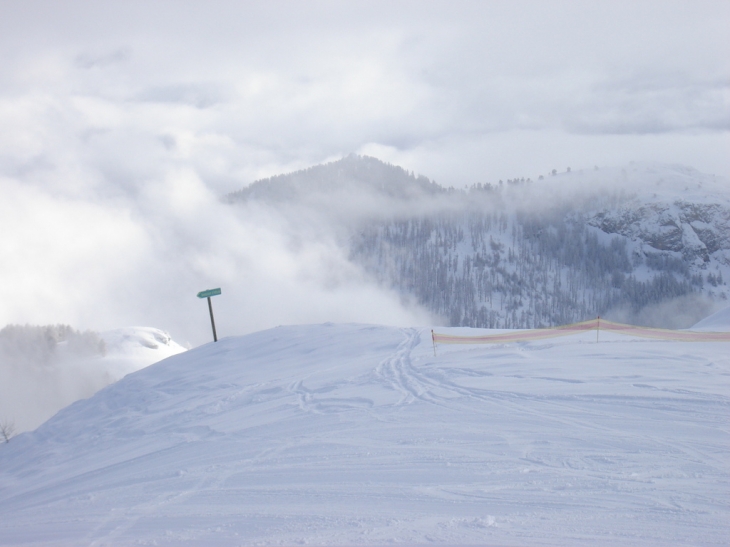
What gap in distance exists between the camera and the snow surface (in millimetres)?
6492

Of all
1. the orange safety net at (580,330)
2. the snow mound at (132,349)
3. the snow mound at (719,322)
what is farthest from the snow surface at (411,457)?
the snow mound at (132,349)

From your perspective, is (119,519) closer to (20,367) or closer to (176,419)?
(176,419)

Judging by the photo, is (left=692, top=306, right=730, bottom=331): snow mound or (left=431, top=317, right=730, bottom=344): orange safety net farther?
(left=692, top=306, right=730, bottom=331): snow mound

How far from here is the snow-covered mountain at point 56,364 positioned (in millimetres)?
101000

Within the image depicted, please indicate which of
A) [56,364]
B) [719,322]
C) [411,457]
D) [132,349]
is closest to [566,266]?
[132,349]

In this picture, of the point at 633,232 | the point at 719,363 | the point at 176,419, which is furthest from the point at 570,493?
the point at 633,232

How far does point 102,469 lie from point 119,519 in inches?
156

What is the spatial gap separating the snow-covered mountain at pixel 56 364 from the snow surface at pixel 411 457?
96132mm

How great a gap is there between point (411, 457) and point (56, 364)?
4822 inches

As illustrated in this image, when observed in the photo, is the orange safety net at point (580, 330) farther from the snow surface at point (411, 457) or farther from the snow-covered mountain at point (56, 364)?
the snow-covered mountain at point (56, 364)

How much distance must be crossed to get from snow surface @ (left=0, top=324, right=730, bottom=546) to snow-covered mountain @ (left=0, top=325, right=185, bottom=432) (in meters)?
96.1

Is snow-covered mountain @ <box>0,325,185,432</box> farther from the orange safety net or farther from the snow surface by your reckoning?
the snow surface

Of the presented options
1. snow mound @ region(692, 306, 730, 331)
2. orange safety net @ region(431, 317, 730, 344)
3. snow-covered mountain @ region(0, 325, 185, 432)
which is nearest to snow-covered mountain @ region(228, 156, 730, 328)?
snow-covered mountain @ region(0, 325, 185, 432)

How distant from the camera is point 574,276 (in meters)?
174
